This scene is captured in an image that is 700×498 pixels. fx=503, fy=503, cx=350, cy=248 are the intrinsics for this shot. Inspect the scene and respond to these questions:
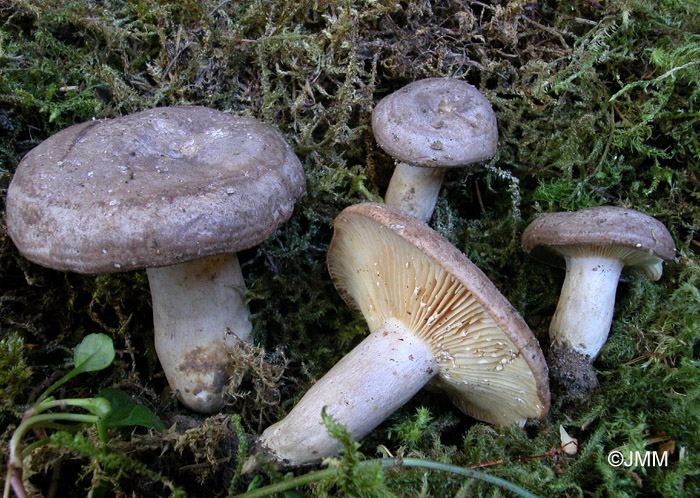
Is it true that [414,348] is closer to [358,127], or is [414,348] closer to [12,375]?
[358,127]

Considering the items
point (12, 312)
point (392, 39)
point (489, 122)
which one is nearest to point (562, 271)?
point (489, 122)

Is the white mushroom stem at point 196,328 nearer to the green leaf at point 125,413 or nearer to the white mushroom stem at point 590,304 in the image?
the green leaf at point 125,413

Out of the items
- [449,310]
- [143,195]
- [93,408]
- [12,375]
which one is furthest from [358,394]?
[12,375]

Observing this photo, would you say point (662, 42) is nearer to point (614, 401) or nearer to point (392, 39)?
point (392, 39)

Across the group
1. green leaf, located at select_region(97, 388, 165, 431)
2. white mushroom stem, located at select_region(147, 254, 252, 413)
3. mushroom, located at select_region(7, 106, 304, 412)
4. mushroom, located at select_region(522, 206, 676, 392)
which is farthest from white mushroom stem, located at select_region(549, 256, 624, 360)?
green leaf, located at select_region(97, 388, 165, 431)

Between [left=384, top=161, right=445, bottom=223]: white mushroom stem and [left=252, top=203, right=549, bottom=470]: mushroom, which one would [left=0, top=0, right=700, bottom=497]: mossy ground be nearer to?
[left=384, top=161, right=445, bottom=223]: white mushroom stem

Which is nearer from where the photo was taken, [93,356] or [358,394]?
[93,356]

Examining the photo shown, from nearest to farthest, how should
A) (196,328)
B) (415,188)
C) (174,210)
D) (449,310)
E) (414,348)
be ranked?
(174,210), (449,310), (414,348), (196,328), (415,188)

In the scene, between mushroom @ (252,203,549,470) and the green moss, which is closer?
mushroom @ (252,203,549,470)
